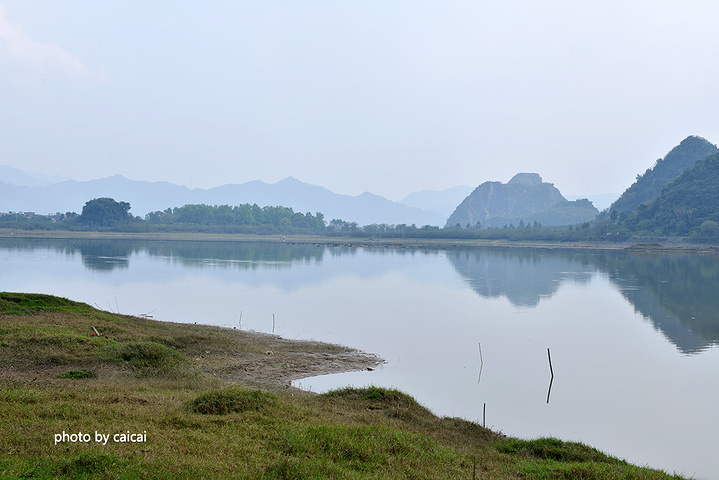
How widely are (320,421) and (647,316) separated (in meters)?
25.1

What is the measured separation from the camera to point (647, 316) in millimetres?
28438

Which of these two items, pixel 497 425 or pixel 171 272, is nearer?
pixel 497 425

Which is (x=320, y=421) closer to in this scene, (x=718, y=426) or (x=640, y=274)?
(x=718, y=426)

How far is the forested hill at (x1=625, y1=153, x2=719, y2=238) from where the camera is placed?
100725mm

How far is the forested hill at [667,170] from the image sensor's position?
159 m

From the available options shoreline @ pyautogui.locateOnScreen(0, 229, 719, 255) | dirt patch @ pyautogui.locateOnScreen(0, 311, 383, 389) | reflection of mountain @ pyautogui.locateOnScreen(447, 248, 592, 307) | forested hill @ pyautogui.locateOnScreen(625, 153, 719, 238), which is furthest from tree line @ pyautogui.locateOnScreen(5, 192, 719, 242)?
dirt patch @ pyautogui.locateOnScreen(0, 311, 383, 389)

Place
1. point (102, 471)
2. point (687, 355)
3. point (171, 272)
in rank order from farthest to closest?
point (171, 272) < point (687, 355) < point (102, 471)

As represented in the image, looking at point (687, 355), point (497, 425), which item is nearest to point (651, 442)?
point (497, 425)

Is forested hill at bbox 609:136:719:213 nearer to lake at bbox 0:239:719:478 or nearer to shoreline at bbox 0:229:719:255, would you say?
shoreline at bbox 0:229:719:255

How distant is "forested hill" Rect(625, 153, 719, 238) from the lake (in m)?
56.5

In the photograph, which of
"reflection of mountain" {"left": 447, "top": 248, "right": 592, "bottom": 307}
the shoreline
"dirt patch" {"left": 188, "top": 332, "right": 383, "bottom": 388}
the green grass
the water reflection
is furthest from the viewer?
the shoreline

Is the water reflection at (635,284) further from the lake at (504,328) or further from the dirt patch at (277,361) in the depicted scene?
the dirt patch at (277,361)

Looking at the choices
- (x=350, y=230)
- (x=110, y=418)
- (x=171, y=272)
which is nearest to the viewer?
(x=110, y=418)

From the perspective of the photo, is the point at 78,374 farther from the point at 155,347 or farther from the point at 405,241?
the point at 405,241
